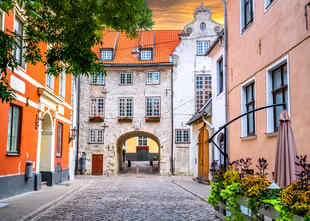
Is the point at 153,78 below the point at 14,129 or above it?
above

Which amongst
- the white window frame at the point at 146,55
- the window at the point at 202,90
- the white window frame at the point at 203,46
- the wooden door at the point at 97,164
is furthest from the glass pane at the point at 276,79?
the wooden door at the point at 97,164

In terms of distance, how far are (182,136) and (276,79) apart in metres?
21.7

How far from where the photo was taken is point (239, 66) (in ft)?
45.2

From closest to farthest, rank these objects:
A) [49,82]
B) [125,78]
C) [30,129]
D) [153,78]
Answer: [30,129] → [49,82] → [153,78] → [125,78]

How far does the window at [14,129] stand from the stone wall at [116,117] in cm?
1839

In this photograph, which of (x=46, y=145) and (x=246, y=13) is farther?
(x=46, y=145)

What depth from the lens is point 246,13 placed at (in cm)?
1348

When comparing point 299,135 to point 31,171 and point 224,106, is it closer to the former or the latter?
point 224,106

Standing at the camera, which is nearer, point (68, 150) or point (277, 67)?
point (277, 67)

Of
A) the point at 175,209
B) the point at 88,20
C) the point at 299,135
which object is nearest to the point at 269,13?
the point at 299,135

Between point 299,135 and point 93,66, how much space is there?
17.7 ft

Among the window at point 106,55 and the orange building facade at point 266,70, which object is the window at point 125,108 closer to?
the window at point 106,55

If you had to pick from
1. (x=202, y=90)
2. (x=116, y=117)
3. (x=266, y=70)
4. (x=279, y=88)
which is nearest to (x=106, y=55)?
(x=116, y=117)

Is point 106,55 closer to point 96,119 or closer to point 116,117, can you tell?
point 116,117
